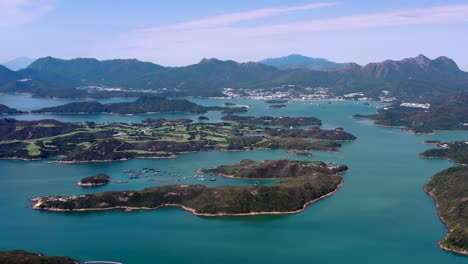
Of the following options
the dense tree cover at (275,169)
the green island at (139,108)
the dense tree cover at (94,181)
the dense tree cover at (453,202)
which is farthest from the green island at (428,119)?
the dense tree cover at (94,181)

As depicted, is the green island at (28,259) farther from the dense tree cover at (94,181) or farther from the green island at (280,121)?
the green island at (280,121)

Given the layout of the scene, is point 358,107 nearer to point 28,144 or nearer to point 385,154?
point 385,154

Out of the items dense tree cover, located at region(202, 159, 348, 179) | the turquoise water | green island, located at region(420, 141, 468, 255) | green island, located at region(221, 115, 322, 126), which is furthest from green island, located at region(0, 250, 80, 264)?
green island, located at region(221, 115, 322, 126)

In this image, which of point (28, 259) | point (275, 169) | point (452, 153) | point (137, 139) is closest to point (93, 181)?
point (275, 169)

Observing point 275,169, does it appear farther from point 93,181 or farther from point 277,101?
point 277,101

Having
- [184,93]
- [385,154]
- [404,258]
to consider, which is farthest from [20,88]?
[404,258]

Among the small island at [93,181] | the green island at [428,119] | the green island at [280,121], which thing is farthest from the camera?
the green island at [280,121]
